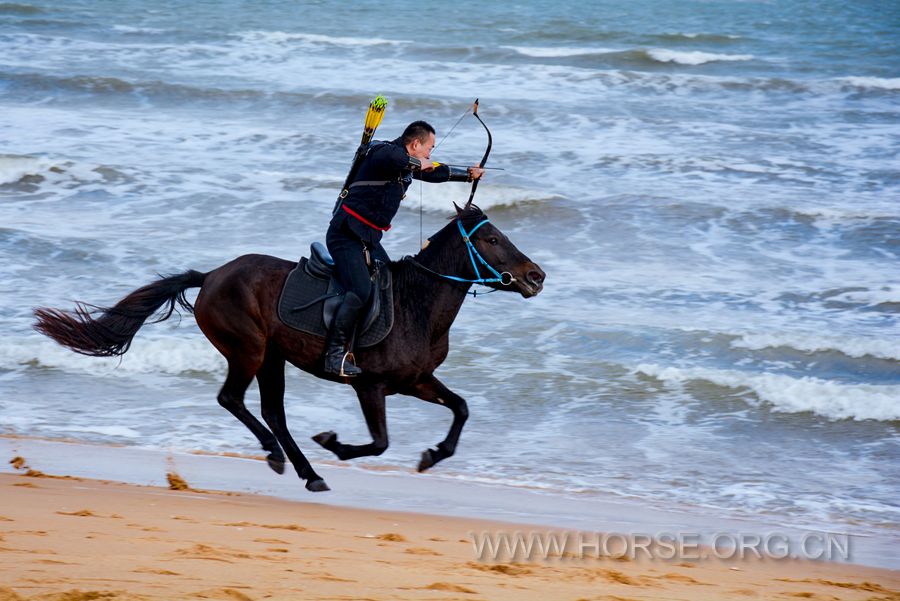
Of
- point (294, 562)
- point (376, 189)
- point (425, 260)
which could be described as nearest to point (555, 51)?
point (425, 260)

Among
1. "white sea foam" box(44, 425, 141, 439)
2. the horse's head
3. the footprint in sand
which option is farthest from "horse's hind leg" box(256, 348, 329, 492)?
the footprint in sand

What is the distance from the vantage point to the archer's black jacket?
6.80 meters

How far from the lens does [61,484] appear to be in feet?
23.0

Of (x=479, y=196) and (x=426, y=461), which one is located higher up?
(x=479, y=196)

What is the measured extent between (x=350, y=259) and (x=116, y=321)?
1829mm

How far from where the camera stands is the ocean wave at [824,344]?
37.2 ft

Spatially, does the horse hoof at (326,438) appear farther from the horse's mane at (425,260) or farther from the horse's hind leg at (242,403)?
the horse's mane at (425,260)

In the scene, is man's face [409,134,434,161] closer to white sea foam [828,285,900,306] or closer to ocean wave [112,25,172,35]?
white sea foam [828,285,900,306]

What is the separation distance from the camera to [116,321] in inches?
300

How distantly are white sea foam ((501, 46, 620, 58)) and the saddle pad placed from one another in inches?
836

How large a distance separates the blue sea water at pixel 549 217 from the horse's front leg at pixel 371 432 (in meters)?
1.25

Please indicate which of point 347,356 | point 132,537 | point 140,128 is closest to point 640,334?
point 347,356

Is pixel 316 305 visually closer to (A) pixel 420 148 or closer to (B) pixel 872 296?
(A) pixel 420 148

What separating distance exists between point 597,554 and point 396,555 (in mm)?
1126
